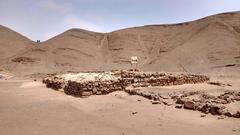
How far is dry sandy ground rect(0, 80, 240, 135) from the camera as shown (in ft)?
30.4

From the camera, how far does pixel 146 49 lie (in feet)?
198

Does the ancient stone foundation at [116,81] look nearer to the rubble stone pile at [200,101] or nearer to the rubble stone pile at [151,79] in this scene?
the rubble stone pile at [151,79]

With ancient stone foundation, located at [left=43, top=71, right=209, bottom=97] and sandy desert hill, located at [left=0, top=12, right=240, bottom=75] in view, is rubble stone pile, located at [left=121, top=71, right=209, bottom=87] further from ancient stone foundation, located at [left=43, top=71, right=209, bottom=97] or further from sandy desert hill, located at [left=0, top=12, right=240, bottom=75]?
sandy desert hill, located at [left=0, top=12, right=240, bottom=75]

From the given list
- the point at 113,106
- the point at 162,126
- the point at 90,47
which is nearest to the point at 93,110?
the point at 113,106

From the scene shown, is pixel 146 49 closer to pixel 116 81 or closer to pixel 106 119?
pixel 116 81

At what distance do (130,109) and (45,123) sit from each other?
2.90m

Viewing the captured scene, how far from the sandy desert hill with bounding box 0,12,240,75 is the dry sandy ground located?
86.6 ft

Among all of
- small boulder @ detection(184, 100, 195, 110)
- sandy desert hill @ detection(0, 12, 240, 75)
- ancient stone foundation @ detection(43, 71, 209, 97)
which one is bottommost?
small boulder @ detection(184, 100, 195, 110)

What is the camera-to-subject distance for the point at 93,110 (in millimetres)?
12133

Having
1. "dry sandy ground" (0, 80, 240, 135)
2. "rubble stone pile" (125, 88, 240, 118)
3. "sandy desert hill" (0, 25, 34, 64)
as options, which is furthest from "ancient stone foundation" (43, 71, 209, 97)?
"sandy desert hill" (0, 25, 34, 64)

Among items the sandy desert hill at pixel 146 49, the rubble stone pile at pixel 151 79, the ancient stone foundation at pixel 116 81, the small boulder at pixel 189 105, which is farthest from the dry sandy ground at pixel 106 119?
the sandy desert hill at pixel 146 49

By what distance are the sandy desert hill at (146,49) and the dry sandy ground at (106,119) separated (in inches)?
1039

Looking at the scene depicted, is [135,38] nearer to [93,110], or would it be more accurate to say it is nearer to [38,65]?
[38,65]

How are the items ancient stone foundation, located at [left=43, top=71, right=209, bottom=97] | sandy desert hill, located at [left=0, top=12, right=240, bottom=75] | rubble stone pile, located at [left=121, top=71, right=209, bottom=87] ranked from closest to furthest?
ancient stone foundation, located at [left=43, top=71, right=209, bottom=97] → rubble stone pile, located at [left=121, top=71, right=209, bottom=87] → sandy desert hill, located at [left=0, top=12, right=240, bottom=75]
